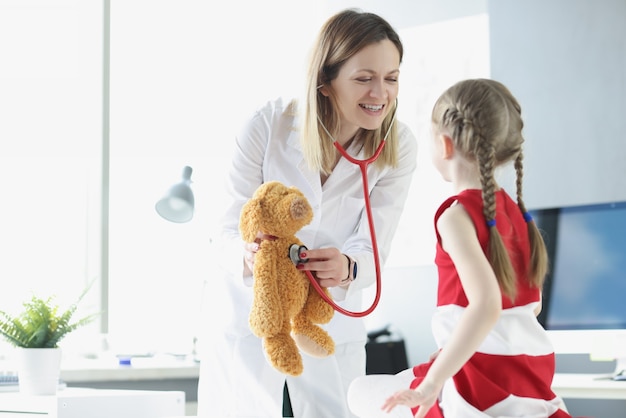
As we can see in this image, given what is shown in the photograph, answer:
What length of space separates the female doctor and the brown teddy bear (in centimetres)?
27

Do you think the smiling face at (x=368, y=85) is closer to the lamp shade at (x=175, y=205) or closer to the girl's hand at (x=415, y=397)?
the girl's hand at (x=415, y=397)

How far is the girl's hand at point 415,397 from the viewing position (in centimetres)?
123

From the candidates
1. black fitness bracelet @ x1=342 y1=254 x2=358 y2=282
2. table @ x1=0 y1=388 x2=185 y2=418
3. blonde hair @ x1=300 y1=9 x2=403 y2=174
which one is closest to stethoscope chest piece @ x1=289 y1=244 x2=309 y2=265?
black fitness bracelet @ x1=342 y1=254 x2=358 y2=282

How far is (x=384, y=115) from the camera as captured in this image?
1889 mm

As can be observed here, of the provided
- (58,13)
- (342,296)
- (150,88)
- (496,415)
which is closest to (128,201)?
(150,88)

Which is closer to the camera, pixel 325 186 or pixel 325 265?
pixel 325 265

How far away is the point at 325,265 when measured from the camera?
1.62 m

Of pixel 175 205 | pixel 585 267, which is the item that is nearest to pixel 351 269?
pixel 175 205

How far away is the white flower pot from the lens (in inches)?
106

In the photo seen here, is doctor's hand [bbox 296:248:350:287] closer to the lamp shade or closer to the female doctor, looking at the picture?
the female doctor

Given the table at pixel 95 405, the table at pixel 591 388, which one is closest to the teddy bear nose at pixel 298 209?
the table at pixel 95 405

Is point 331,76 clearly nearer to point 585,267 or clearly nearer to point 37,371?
point 37,371

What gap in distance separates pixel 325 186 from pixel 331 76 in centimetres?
26

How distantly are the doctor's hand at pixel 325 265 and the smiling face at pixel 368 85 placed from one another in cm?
36
